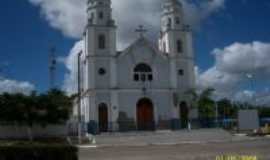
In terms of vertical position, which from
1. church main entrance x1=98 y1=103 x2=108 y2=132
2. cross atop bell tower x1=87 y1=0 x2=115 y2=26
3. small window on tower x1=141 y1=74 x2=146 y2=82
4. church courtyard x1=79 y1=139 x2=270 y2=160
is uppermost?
cross atop bell tower x1=87 y1=0 x2=115 y2=26

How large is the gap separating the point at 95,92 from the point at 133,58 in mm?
5781

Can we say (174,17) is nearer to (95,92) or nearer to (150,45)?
(150,45)

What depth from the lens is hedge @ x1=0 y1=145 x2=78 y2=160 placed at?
1160 centimetres

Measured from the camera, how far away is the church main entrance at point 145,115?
1807 inches

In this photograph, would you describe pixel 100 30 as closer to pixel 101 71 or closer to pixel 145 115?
pixel 101 71

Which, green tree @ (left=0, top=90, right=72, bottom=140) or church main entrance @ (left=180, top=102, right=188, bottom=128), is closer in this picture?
green tree @ (left=0, top=90, right=72, bottom=140)

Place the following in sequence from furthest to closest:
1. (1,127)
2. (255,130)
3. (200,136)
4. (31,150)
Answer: (255,130) < (200,136) < (1,127) < (31,150)

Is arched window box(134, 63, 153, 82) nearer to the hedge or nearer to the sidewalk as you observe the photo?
the sidewalk

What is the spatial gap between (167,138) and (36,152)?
88.1ft

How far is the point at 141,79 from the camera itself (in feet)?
154

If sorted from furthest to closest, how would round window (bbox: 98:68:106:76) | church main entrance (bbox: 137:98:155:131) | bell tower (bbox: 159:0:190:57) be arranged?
bell tower (bbox: 159:0:190:57) → church main entrance (bbox: 137:98:155:131) → round window (bbox: 98:68:106:76)

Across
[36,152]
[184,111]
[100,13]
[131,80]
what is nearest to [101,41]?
[100,13]

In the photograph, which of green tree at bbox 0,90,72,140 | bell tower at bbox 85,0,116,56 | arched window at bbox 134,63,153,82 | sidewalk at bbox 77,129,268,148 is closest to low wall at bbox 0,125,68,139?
green tree at bbox 0,90,72,140

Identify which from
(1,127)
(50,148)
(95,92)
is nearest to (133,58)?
(95,92)
